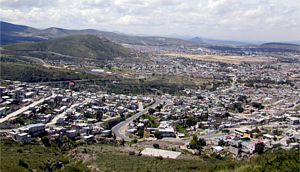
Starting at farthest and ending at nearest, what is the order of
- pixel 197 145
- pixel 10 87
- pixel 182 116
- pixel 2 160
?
pixel 10 87
pixel 182 116
pixel 197 145
pixel 2 160

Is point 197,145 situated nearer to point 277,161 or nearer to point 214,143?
point 214,143

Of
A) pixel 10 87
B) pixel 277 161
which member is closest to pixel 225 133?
pixel 277 161

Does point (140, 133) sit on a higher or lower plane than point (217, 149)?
lower

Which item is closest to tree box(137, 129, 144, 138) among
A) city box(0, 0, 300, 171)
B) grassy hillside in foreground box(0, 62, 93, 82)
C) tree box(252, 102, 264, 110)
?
city box(0, 0, 300, 171)

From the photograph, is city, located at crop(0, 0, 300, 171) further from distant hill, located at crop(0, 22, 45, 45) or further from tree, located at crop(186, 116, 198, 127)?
distant hill, located at crop(0, 22, 45, 45)

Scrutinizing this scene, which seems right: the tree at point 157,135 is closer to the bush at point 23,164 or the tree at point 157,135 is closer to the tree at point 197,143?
the tree at point 197,143

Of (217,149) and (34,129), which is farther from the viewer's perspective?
(34,129)

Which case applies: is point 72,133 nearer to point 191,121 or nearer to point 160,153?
point 160,153

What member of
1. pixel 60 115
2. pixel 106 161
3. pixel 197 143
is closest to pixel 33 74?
pixel 60 115
